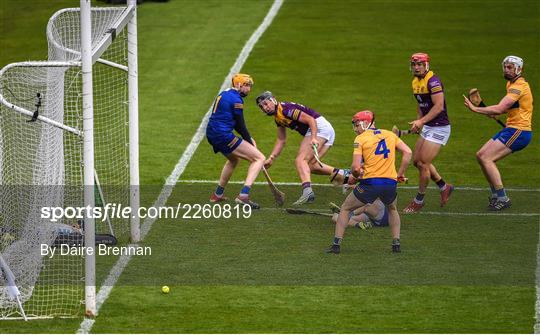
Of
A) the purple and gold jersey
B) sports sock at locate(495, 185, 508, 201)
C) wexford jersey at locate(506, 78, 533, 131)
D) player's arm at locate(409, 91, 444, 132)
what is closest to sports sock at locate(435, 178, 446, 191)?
sports sock at locate(495, 185, 508, 201)

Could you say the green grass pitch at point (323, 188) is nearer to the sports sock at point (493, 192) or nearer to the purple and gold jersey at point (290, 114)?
the sports sock at point (493, 192)

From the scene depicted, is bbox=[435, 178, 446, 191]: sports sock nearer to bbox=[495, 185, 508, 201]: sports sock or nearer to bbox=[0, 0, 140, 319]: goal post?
bbox=[495, 185, 508, 201]: sports sock

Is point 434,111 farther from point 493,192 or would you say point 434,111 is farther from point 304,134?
point 304,134

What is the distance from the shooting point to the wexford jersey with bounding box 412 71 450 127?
56.9ft

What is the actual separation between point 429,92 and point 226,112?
121 inches

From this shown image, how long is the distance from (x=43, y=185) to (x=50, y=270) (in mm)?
1123

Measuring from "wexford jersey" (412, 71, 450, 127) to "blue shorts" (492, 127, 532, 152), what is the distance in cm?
91

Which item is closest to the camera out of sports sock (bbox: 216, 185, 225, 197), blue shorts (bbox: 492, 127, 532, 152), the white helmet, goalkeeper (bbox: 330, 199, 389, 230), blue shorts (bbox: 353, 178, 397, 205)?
blue shorts (bbox: 353, 178, 397, 205)

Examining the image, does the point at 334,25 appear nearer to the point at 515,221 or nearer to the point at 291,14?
the point at 291,14

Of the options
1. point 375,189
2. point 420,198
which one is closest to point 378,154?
point 375,189

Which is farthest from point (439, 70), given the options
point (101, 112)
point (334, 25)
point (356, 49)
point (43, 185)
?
point (43, 185)

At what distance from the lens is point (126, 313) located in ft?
42.2

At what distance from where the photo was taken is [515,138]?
A: 691 inches

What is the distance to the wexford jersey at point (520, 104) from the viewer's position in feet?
56.9
